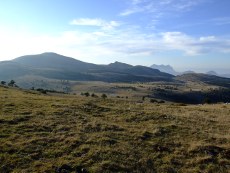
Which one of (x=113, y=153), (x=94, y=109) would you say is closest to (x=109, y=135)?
(x=113, y=153)

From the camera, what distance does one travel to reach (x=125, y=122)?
3259 cm

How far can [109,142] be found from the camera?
2469 cm

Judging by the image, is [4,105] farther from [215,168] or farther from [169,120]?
[215,168]

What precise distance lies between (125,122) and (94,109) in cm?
744

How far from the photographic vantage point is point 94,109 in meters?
39.0

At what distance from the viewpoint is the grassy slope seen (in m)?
20.6

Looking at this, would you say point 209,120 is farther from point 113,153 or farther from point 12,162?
point 12,162

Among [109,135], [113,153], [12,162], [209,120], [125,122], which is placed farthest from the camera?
[209,120]

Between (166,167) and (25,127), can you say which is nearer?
(166,167)

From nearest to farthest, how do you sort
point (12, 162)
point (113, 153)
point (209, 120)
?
point (12, 162), point (113, 153), point (209, 120)

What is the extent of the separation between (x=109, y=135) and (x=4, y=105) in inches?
656

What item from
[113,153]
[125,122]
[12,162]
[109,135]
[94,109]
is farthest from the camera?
[94,109]

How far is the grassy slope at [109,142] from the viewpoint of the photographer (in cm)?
2062

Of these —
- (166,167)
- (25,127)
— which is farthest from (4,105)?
(166,167)
